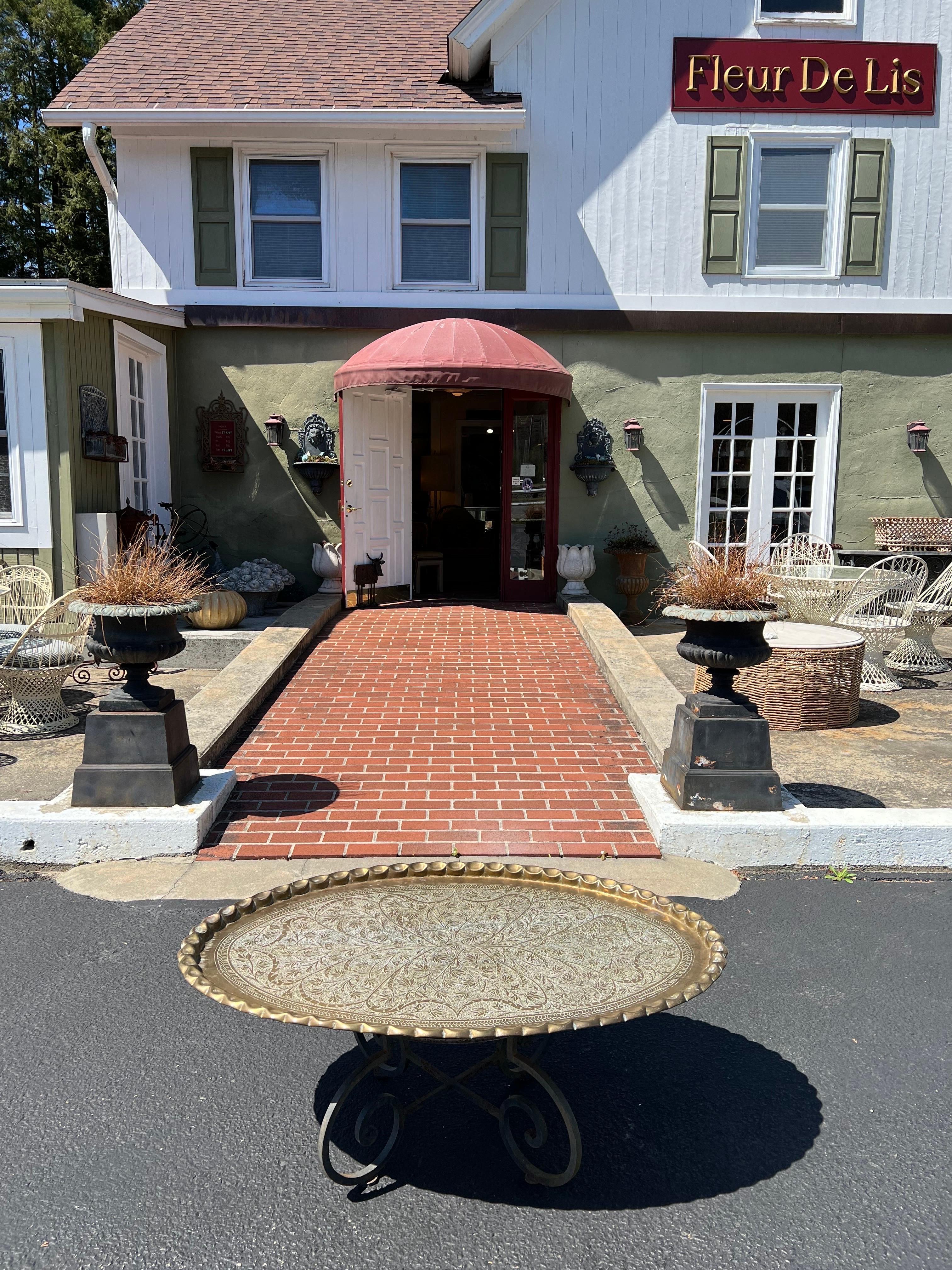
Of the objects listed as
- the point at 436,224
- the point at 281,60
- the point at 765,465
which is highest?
the point at 281,60

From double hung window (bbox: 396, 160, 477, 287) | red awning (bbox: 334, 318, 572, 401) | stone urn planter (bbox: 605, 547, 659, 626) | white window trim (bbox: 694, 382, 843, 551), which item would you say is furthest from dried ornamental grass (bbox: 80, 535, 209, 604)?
white window trim (bbox: 694, 382, 843, 551)

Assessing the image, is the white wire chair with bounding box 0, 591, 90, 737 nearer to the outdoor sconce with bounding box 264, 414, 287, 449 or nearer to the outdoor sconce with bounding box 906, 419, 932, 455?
the outdoor sconce with bounding box 264, 414, 287, 449

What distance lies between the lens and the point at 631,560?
35.8ft

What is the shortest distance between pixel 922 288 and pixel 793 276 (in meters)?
1.49

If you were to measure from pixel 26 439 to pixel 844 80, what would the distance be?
9.48m

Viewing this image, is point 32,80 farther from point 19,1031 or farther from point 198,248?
point 19,1031

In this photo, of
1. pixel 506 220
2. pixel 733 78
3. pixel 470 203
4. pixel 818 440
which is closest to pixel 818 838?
pixel 818 440

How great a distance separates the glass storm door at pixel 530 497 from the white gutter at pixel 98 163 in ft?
16.3

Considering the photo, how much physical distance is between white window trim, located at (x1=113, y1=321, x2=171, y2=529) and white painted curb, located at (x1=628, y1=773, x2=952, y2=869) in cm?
726

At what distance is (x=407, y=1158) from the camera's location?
2.63m

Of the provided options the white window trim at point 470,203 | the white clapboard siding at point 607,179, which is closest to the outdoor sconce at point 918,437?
the white clapboard siding at point 607,179

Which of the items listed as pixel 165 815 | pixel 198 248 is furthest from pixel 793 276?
pixel 165 815

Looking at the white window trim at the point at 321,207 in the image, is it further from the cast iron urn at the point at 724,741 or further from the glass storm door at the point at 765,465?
the cast iron urn at the point at 724,741

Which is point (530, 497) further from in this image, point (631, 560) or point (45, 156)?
point (45, 156)
